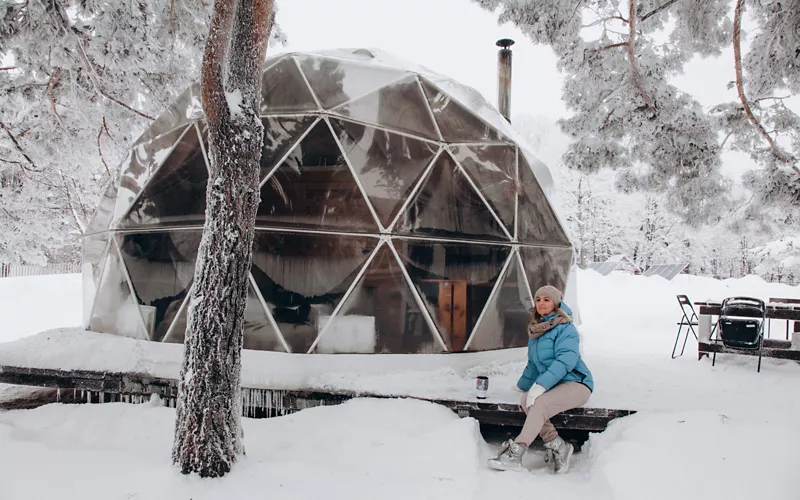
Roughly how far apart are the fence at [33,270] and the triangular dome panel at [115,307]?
17.1 metres

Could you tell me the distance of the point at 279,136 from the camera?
18.3 ft

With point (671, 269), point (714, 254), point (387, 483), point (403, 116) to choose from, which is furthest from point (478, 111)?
point (714, 254)

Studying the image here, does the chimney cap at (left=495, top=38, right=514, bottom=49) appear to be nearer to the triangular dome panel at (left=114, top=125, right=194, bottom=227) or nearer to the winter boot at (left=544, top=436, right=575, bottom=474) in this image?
the triangular dome panel at (left=114, top=125, right=194, bottom=227)

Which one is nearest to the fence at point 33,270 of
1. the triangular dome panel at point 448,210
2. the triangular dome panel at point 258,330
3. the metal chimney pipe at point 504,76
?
the triangular dome panel at point 258,330

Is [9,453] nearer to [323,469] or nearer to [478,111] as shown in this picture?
[323,469]

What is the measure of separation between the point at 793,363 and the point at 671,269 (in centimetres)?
1484

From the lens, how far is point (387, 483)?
11.2 ft

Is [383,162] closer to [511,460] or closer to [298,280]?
[298,280]

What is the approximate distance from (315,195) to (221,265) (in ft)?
6.96

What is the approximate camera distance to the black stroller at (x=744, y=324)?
238 inches

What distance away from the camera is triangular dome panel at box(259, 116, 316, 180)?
18.0ft

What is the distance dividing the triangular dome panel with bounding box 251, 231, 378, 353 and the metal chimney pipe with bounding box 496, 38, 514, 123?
6532mm

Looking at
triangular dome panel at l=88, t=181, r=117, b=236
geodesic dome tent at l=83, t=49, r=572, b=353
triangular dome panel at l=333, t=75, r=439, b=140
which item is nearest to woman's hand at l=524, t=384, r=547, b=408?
geodesic dome tent at l=83, t=49, r=572, b=353

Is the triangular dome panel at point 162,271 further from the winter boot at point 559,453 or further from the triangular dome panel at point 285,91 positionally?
the winter boot at point 559,453
